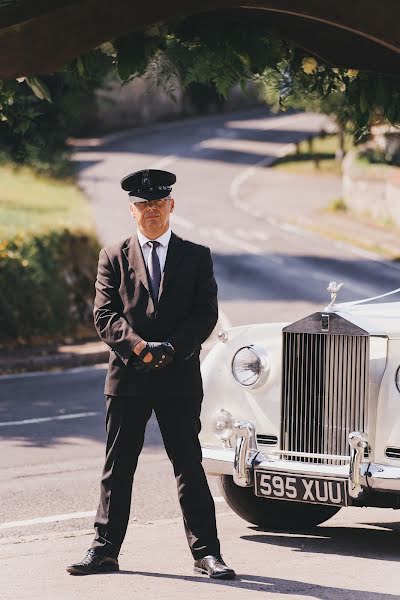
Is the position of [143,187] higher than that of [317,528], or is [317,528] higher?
[143,187]

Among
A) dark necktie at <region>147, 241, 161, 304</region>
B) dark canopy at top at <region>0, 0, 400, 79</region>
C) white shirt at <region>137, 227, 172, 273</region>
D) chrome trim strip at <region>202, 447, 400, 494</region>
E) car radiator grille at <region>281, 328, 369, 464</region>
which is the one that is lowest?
chrome trim strip at <region>202, 447, 400, 494</region>

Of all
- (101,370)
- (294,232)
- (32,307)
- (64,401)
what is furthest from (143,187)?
(294,232)

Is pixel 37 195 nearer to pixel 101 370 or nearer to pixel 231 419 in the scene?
pixel 101 370

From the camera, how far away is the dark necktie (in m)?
6.64

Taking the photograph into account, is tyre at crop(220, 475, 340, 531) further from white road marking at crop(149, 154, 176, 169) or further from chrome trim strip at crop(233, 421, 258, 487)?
white road marking at crop(149, 154, 176, 169)

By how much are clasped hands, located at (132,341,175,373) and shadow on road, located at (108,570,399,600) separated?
112 cm

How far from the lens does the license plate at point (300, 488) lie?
22.8ft

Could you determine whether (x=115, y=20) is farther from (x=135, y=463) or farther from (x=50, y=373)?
(x=50, y=373)

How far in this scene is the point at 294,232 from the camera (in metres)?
37.0

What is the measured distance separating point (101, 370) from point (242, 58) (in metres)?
11.8

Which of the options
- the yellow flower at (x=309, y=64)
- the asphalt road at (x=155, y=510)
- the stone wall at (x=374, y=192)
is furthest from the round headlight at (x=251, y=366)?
the stone wall at (x=374, y=192)

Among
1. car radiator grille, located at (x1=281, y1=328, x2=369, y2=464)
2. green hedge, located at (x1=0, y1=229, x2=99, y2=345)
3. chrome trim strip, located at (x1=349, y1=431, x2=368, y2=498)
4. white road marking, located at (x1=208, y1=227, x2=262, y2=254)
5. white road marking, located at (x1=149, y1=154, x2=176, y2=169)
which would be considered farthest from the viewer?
white road marking, located at (x1=149, y1=154, x2=176, y2=169)

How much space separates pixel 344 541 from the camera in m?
7.71

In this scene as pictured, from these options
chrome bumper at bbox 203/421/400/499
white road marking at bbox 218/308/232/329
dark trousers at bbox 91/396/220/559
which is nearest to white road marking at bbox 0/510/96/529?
chrome bumper at bbox 203/421/400/499
